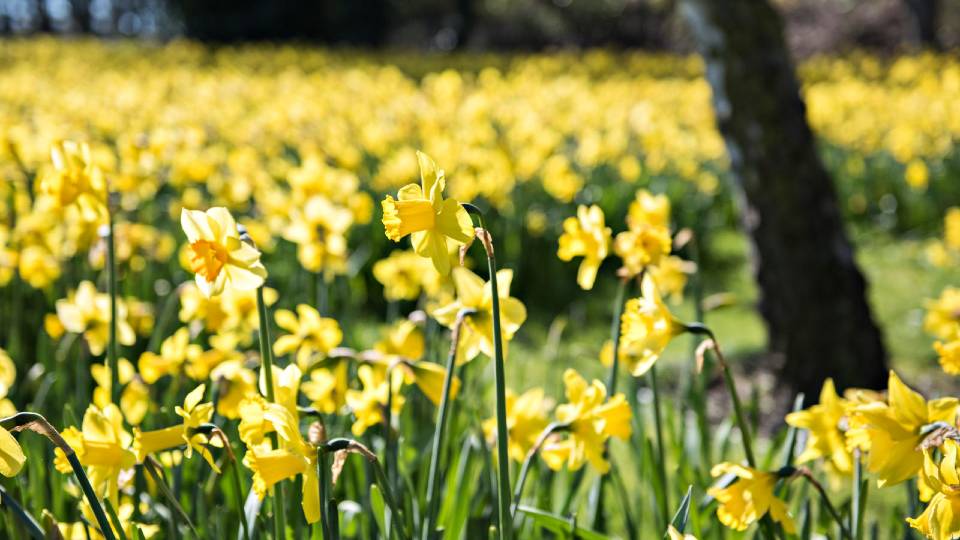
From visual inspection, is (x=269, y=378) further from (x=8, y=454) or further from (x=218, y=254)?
(x=8, y=454)

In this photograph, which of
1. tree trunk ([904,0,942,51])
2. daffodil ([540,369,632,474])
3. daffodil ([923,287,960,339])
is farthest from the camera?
tree trunk ([904,0,942,51])

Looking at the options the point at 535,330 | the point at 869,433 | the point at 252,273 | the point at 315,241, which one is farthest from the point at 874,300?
the point at 252,273

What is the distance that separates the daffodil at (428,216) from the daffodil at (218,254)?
199 mm

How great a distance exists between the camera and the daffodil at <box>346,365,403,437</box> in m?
1.62

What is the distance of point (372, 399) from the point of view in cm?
163

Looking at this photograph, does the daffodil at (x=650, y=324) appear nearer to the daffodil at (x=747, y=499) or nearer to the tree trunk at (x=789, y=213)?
the daffodil at (x=747, y=499)

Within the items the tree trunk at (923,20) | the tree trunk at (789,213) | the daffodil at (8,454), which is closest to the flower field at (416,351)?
the daffodil at (8,454)

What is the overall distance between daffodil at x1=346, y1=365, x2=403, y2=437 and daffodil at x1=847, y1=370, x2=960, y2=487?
29.0 inches

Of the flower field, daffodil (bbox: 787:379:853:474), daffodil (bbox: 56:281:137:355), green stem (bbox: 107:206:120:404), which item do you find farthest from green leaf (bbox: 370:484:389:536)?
daffodil (bbox: 56:281:137:355)

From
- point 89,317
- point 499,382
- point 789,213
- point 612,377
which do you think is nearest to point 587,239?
point 612,377

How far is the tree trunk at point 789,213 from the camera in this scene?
10.3 ft

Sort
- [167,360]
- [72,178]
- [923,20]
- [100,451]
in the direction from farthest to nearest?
[923,20] < [167,360] < [72,178] < [100,451]

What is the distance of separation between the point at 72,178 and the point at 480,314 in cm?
79

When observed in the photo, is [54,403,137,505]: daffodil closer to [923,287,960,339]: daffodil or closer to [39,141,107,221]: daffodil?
[39,141,107,221]: daffodil
